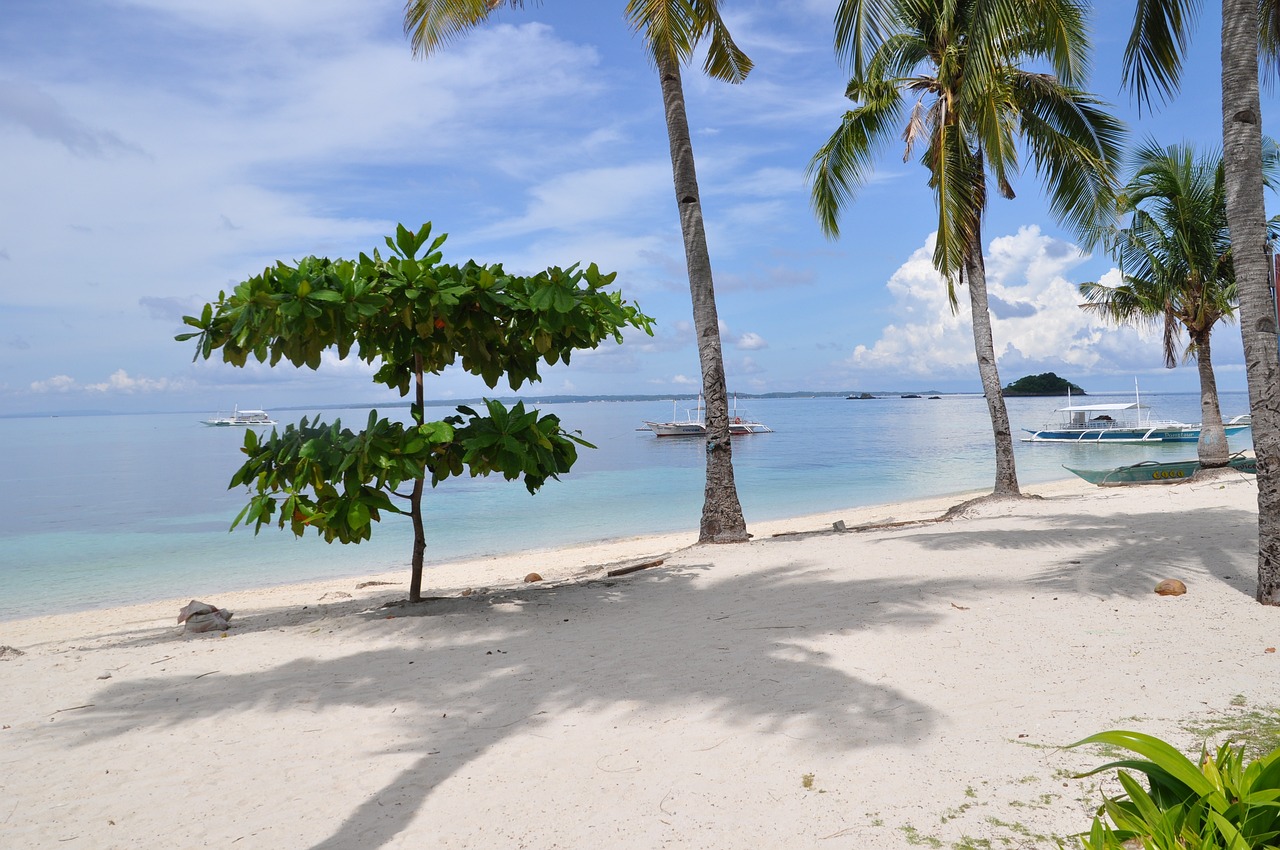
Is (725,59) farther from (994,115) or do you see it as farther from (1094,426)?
(1094,426)

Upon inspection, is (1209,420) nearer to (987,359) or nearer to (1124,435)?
(987,359)

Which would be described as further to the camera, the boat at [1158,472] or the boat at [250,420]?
the boat at [250,420]

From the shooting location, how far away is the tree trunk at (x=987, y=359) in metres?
13.6

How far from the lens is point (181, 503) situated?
2584cm

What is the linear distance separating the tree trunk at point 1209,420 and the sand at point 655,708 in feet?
39.4

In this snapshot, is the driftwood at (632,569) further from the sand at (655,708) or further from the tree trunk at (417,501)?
the tree trunk at (417,501)

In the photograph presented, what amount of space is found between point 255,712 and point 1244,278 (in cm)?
709

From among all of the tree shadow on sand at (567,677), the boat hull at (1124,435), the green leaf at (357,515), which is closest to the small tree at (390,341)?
the green leaf at (357,515)

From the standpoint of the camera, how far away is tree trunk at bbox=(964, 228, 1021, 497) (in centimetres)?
1364

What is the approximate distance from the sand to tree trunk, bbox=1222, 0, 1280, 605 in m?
0.62

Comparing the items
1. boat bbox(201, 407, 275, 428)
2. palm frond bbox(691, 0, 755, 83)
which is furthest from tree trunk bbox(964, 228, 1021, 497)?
boat bbox(201, 407, 275, 428)

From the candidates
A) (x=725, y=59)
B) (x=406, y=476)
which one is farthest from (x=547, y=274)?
(x=725, y=59)

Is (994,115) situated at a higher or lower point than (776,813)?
higher

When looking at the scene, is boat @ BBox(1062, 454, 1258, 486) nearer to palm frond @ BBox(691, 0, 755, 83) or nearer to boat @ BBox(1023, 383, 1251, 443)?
palm frond @ BBox(691, 0, 755, 83)
